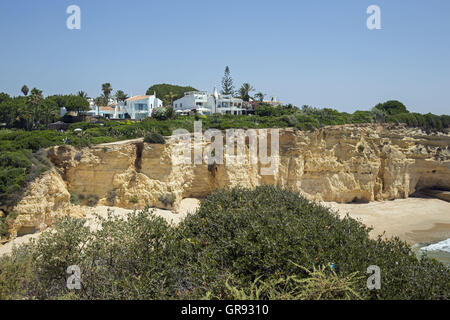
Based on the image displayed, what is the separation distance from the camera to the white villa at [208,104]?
44.5m

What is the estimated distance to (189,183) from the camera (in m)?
22.7

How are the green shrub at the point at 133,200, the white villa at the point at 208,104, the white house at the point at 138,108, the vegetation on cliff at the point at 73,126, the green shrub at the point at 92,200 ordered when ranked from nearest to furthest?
the vegetation on cliff at the point at 73,126
the green shrub at the point at 92,200
the green shrub at the point at 133,200
the white house at the point at 138,108
the white villa at the point at 208,104

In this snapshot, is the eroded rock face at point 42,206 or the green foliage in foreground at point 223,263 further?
the eroded rock face at point 42,206

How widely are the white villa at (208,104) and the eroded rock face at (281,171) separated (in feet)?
65.9

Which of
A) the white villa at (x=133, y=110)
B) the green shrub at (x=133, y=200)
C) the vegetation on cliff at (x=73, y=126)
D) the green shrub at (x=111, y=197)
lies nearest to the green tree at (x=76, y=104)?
the vegetation on cliff at (x=73, y=126)

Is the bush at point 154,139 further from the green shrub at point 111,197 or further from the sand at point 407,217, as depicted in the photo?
the sand at point 407,217

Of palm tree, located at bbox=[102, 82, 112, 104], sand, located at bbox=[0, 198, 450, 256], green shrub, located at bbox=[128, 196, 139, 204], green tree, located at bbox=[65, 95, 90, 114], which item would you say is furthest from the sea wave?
palm tree, located at bbox=[102, 82, 112, 104]

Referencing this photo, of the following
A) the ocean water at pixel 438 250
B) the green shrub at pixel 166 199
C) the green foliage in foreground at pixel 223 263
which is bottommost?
the ocean water at pixel 438 250

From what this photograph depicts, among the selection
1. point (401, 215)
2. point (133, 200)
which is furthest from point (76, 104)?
point (401, 215)

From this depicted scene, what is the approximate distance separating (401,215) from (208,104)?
28.6 m

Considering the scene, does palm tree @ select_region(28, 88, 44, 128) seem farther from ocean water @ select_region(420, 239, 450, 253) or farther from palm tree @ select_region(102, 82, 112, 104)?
ocean water @ select_region(420, 239, 450, 253)

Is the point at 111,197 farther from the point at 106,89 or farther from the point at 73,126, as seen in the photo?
the point at 106,89

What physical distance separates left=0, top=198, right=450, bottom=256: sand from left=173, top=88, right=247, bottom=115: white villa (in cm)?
2286
